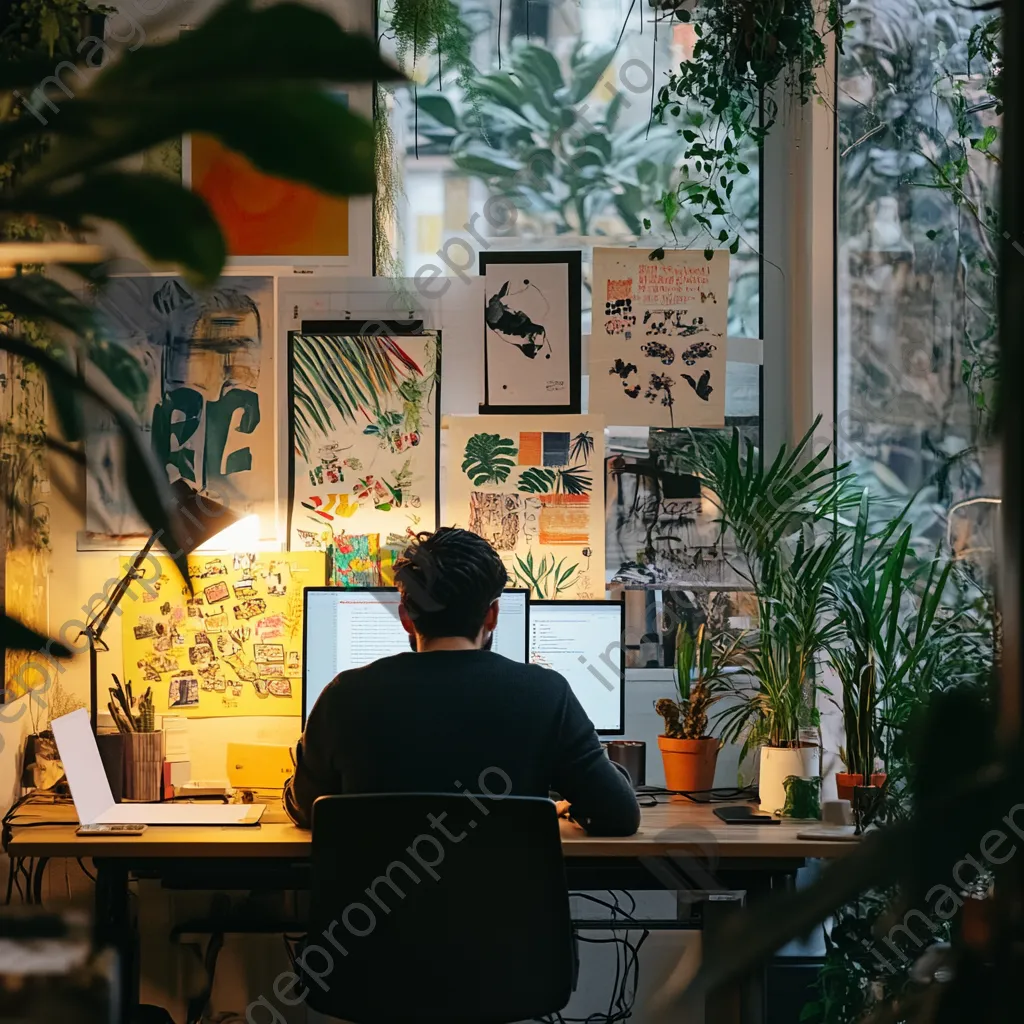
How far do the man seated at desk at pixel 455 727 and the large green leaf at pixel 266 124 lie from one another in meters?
1.76

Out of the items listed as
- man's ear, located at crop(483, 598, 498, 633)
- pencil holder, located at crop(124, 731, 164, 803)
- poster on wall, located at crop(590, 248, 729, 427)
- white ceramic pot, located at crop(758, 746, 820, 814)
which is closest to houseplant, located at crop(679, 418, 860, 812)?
white ceramic pot, located at crop(758, 746, 820, 814)

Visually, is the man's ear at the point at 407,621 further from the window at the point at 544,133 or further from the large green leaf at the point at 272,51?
the large green leaf at the point at 272,51

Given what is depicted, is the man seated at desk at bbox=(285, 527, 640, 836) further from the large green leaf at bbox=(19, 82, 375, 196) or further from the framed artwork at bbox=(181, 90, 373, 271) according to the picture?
the large green leaf at bbox=(19, 82, 375, 196)

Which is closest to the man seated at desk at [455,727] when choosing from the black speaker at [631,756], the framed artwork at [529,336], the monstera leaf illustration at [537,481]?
the black speaker at [631,756]

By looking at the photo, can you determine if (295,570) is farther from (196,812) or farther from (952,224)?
(952,224)

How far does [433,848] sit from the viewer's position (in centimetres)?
174

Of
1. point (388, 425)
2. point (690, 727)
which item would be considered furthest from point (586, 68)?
point (690, 727)

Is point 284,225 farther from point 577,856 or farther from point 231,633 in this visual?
point 577,856

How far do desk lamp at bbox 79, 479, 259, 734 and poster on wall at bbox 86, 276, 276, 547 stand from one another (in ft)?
0.21

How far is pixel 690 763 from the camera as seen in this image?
107 inches

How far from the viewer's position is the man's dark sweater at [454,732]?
6.51 feet

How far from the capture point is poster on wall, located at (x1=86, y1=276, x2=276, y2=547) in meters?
2.89

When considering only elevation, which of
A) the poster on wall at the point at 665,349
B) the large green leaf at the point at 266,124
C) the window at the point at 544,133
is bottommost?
the large green leaf at the point at 266,124

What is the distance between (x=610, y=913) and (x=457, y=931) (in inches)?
47.9
